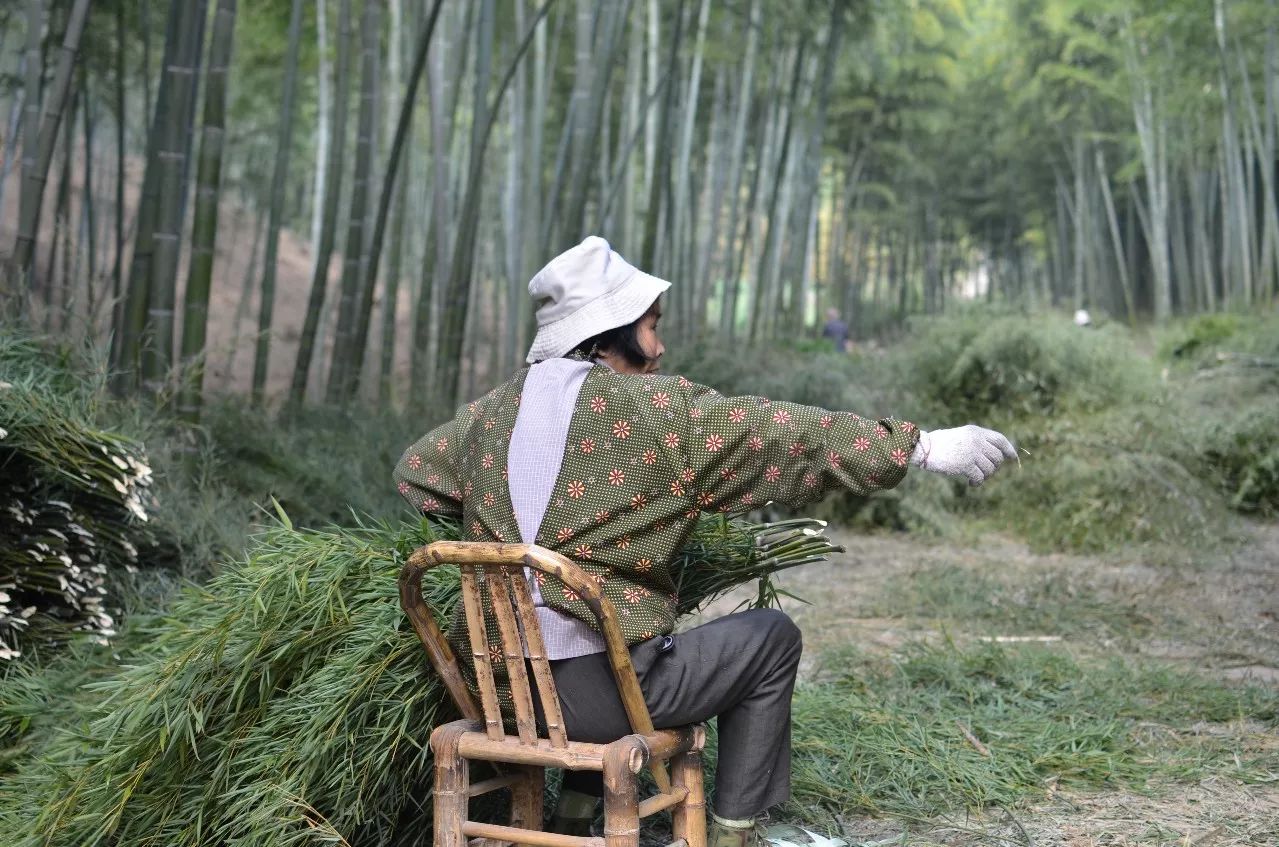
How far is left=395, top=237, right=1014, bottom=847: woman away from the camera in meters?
1.87

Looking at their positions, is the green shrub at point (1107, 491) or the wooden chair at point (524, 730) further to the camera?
the green shrub at point (1107, 491)

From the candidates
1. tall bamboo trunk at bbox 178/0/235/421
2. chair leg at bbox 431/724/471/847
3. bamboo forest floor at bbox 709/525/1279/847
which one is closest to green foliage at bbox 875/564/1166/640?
bamboo forest floor at bbox 709/525/1279/847

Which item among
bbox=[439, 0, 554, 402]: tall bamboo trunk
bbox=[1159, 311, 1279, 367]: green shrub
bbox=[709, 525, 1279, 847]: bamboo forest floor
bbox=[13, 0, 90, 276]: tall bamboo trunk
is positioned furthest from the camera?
bbox=[1159, 311, 1279, 367]: green shrub

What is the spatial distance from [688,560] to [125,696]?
1079mm

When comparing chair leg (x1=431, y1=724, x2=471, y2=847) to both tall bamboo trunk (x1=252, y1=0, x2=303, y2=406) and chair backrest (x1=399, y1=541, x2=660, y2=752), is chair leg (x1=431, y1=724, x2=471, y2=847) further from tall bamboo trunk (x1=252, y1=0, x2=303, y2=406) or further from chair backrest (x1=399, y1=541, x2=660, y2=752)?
tall bamboo trunk (x1=252, y1=0, x2=303, y2=406)

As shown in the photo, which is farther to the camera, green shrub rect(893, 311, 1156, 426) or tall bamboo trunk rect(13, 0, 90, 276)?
green shrub rect(893, 311, 1156, 426)

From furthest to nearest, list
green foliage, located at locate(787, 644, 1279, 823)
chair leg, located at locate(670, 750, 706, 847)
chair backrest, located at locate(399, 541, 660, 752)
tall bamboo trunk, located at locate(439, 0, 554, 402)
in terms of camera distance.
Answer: tall bamboo trunk, located at locate(439, 0, 554, 402)
green foliage, located at locate(787, 644, 1279, 823)
chair leg, located at locate(670, 750, 706, 847)
chair backrest, located at locate(399, 541, 660, 752)

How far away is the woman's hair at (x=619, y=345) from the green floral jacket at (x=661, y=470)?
11 centimetres

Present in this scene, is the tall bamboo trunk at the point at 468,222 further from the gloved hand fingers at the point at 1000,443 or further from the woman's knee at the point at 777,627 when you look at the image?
the gloved hand fingers at the point at 1000,443

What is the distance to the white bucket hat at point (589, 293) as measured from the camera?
6.60 feet

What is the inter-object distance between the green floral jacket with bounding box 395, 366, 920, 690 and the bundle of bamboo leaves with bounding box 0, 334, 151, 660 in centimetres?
140

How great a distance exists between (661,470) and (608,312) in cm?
29

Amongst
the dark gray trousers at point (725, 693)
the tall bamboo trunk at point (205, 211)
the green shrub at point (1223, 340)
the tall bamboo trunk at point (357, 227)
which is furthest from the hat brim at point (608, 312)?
the green shrub at point (1223, 340)

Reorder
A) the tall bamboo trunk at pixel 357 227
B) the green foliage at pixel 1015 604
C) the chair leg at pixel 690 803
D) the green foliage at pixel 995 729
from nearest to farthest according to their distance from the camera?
the chair leg at pixel 690 803
the green foliage at pixel 995 729
the green foliage at pixel 1015 604
the tall bamboo trunk at pixel 357 227
